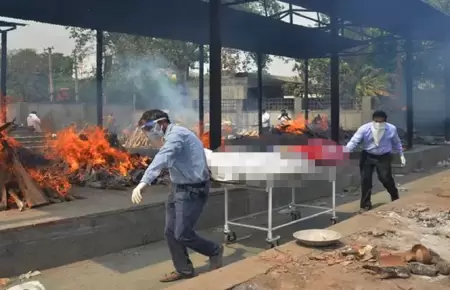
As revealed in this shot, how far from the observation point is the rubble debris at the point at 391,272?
14.4 ft

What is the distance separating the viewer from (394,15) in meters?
14.2

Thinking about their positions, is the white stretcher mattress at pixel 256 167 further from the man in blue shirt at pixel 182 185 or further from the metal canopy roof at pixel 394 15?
the metal canopy roof at pixel 394 15

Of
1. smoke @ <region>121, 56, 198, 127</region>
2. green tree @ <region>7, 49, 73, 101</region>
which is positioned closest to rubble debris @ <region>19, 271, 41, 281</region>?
smoke @ <region>121, 56, 198, 127</region>

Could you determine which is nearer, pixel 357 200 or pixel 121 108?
pixel 357 200

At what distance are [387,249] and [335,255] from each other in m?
0.67

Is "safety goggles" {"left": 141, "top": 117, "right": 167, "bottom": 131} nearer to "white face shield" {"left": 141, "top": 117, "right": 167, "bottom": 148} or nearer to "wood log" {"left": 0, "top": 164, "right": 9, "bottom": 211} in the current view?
"white face shield" {"left": 141, "top": 117, "right": 167, "bottom": 148}

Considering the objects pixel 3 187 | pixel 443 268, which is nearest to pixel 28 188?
pixel 3 187

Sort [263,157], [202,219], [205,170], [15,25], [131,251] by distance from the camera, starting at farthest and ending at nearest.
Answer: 1. [15,25]
2. [202,219]
3. [131,251]
4. [263,157]
5. [205,170]

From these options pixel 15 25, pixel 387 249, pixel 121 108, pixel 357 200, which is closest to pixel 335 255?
pixel 387 249

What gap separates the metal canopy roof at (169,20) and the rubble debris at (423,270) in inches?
312

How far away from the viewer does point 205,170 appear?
5453 mm

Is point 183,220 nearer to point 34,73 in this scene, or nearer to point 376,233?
point 376,233

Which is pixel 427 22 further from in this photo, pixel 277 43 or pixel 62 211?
pixel 62 211

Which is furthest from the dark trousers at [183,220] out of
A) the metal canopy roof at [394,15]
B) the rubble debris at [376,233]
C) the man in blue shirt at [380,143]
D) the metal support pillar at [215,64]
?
the metal canopy roof at [394,15]
